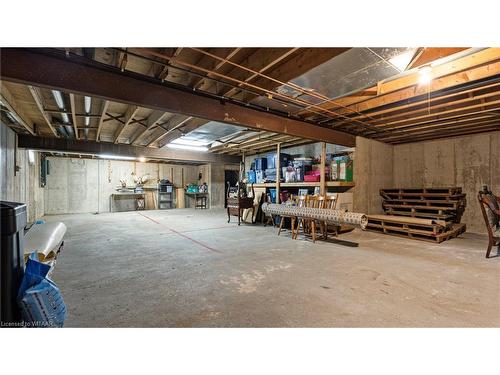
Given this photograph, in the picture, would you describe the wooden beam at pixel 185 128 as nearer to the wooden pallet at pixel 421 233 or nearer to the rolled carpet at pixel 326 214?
the rolled carpet at pixel 326 214

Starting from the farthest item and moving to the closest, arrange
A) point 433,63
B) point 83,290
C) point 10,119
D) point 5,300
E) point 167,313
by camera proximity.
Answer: point 10,119
point 433,63
point 83,290
point 167,313
point 5,300

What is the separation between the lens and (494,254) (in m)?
3.57

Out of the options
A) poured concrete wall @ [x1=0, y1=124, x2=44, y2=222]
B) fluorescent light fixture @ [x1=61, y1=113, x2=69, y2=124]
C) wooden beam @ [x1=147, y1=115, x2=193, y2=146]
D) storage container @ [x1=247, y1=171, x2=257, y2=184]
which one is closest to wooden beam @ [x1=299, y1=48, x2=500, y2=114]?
wooden beam @ [x1=147, y1=115, x2=193, y2=146]

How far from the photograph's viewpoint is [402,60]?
2.34 meters

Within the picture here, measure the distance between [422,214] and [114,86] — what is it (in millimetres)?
6462

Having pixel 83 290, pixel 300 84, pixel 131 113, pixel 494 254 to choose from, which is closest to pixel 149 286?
pixel 83 290

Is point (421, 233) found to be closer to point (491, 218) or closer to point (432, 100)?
point (491, 218)

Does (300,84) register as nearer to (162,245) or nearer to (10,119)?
(162,245)

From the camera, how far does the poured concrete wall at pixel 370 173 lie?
5621mm

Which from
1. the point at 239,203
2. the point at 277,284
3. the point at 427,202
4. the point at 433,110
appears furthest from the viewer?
the point at 239,203

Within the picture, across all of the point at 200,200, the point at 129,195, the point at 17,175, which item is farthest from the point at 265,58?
the point at 129,195

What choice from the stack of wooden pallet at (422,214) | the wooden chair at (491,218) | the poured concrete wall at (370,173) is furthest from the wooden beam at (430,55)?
the stack of wooden pallet at (422,214)

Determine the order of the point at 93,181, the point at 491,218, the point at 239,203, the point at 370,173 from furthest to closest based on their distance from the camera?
1. the point at 93,181
2. the point at 239,203
3. the point at 370,173
4. the point at 491,218

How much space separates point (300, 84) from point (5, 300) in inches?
124
